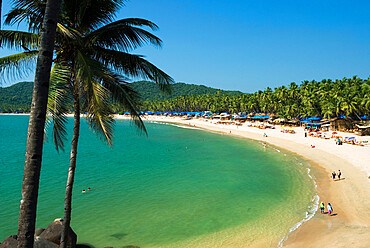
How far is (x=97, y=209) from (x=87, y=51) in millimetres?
15075

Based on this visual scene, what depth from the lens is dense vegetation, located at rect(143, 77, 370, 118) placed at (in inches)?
1945

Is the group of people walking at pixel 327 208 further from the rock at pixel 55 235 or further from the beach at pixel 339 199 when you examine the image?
the rock at pixel 55 235

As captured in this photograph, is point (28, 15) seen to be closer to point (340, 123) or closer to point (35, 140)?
point (35, 140)

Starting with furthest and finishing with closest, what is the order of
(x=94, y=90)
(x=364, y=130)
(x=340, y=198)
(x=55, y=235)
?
(x=364, y=130) < (x=340, y=198) < (x=55, y=235) < (x=94, y=90)

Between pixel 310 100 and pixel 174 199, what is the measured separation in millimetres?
54804

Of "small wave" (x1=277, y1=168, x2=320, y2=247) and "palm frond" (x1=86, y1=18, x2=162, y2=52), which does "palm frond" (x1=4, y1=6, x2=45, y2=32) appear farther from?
"small wave" (x1=277, y1=168, x2=320, y2=247)

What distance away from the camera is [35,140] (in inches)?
127

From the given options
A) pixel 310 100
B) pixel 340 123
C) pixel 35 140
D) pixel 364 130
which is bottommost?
pixel 35 140

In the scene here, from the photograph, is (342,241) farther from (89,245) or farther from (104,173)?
(104,173)

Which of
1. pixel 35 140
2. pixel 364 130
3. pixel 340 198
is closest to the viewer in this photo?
pixel 35 140

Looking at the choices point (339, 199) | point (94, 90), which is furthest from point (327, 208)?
point (94, 90)

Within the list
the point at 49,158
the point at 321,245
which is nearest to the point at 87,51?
the point at 321,245

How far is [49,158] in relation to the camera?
3900 cm

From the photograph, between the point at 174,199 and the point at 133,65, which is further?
the point at 174,199
